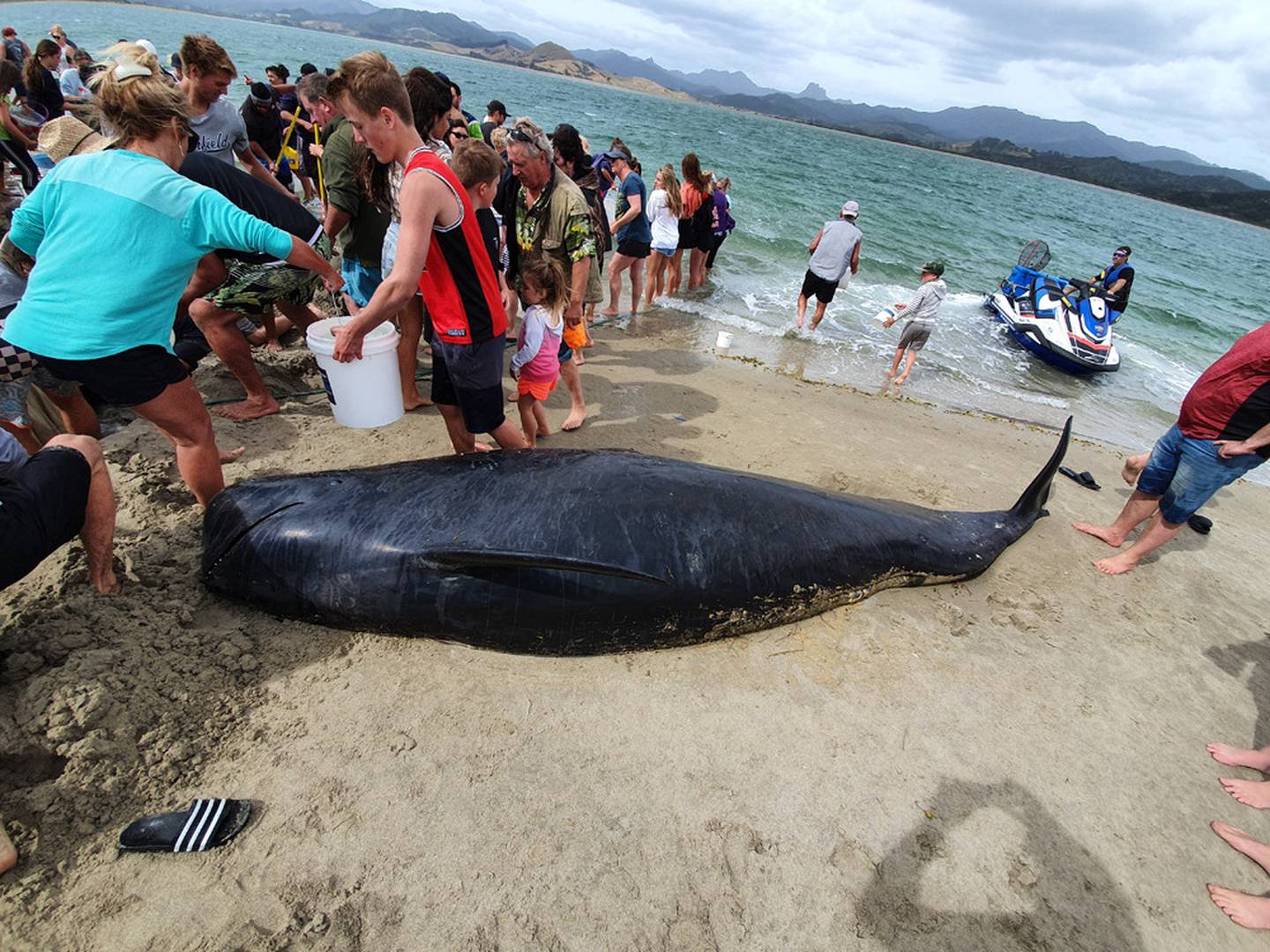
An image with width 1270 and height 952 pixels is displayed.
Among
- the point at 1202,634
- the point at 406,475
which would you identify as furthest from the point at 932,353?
the point at 406,475

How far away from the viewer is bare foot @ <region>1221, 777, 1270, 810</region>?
2.79m

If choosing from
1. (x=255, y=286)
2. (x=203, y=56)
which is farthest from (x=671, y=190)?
(x=255, y=286)

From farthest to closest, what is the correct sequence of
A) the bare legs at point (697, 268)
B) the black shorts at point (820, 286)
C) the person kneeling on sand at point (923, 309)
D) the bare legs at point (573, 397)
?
the bare legs at point (697, 268) → the black shorts at point (820, 286) → the person kneeling on sand at point (923, 309) → the bare legs at point (573, 397)

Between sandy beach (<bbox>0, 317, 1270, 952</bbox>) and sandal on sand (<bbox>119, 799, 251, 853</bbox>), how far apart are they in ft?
0.17

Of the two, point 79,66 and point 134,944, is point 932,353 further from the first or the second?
point 79,66

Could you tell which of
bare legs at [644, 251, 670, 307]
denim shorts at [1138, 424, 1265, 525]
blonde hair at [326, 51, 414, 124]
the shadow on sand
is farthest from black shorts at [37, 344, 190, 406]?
bare legs at [644, 251, 670, 307]

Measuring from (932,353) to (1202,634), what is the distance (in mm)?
7239

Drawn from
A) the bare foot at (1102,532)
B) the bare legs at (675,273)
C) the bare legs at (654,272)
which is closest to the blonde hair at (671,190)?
the bare legs at (654,272)

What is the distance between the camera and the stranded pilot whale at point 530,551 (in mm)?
2818

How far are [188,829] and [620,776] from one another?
1.55m

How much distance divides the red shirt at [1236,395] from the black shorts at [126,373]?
5.33 meters

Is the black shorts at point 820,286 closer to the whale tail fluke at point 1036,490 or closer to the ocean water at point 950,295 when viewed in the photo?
the ocean water at point 950,295

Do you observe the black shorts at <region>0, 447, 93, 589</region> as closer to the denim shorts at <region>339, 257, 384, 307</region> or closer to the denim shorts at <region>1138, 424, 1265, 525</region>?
the denim shorts at <region>339, 257, 384, 307</region>

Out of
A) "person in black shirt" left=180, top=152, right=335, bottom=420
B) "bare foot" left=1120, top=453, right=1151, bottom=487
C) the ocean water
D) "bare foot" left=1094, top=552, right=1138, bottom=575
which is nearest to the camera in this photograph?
"person in black shirt" left=180, top=152, right=335, bottom=420
